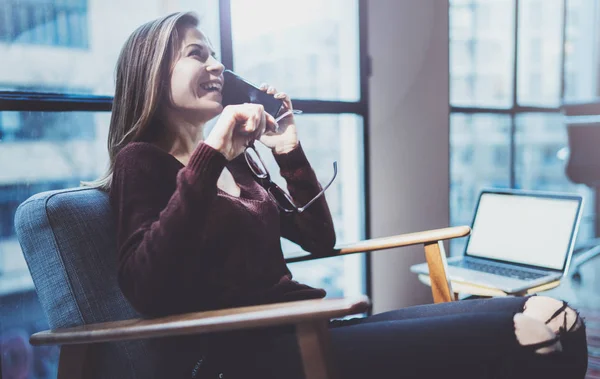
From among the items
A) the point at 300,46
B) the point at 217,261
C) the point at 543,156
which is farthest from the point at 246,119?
the point at 543,156

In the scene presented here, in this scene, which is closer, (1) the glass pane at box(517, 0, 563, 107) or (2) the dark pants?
(2) the dark pants

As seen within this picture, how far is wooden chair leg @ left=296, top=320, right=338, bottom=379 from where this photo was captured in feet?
2.61

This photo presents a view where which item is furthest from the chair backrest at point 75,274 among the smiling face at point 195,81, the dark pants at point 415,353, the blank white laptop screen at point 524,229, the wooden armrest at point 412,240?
the blank white laptop screen at point 524,229

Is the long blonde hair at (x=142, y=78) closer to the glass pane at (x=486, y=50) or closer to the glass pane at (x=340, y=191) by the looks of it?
the glass pane at (x=340, y=191)

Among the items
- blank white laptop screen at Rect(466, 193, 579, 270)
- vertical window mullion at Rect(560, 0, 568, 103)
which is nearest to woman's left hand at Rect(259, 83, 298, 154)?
blank white laptop screen at Rect(466, 193, 579, 270)

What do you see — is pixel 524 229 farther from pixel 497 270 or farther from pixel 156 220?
pixel 156 220

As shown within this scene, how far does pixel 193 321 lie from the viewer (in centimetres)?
83

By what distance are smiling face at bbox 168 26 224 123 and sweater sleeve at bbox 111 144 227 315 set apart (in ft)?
0.55

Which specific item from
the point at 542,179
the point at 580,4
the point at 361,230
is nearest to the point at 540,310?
the point at 361,230

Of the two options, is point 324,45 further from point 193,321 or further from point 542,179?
point 542,179

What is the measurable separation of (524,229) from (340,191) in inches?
28.7

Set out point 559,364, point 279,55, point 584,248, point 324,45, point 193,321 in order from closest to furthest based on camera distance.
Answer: point 193,321 → point 559,364 → point 279,55 → point 324,45 → point 584,248

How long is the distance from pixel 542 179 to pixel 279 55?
277 cm

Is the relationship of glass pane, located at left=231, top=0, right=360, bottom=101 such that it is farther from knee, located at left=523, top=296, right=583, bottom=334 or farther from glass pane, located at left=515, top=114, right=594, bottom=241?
glass pane, located at left=515, top=114, right=594, bottom=241
